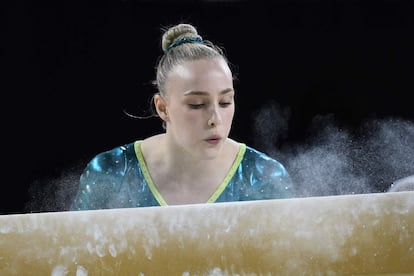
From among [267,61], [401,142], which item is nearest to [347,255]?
[401,142]

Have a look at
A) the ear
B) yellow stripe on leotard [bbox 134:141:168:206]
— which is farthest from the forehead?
yellow stripe on leotard [bbox 134:141:168:206]

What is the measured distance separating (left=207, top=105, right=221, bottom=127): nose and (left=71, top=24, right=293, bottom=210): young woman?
0.02m

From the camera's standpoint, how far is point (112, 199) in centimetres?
312

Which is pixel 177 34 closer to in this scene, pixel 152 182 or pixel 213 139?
pixel 213 139

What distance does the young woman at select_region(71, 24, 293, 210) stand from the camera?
2910 mm

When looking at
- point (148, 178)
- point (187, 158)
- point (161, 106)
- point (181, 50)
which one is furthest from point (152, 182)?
point (181, 50)

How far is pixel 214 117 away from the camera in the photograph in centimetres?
284

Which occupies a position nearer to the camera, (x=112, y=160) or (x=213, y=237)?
(x=213, y=237)

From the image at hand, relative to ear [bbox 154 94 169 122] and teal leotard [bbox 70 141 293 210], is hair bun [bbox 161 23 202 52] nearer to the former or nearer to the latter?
ear [bbox 154 94 169 122]

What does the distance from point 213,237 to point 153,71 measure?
185cm

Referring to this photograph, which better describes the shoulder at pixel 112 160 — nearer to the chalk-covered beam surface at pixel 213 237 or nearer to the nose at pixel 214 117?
the nose at pixel 214 117

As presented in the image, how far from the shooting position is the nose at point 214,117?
284 centimetres

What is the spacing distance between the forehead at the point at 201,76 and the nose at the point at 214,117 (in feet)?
0.27

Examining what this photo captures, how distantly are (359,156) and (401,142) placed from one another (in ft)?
0.83
